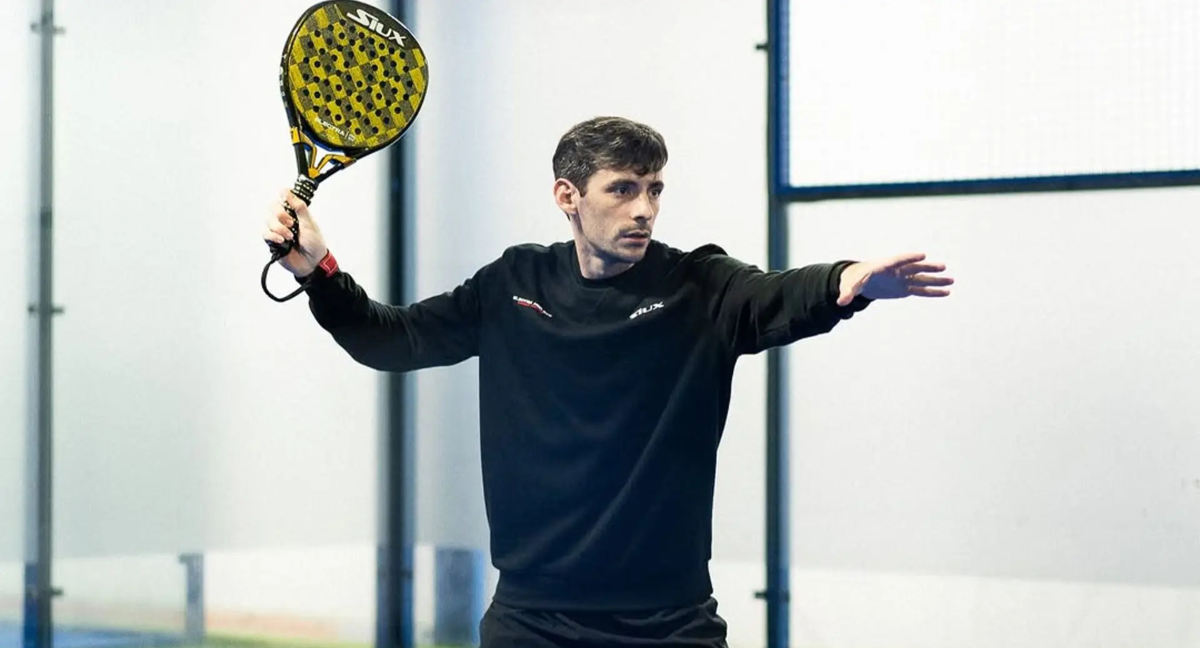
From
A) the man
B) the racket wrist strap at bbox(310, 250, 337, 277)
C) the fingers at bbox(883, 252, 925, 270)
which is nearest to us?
the fingers at bbox(883, 252, 925, 270)

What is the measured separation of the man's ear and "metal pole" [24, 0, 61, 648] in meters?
1.67

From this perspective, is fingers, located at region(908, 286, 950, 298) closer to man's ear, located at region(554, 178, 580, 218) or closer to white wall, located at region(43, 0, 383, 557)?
man's ear, located at region(554, 178, 580, 218)

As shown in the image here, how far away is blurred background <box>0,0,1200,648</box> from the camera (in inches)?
146

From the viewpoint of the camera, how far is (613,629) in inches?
99.9

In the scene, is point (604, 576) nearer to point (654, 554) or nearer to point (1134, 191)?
point (654, 554)

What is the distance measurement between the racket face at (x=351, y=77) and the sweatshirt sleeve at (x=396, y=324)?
0.24 m

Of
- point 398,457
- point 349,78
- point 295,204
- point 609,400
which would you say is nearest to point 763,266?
point 398,457

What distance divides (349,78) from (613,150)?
0.46 m

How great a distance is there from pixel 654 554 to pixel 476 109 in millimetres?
2381

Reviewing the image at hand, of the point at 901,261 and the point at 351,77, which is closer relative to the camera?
the point at 901,261

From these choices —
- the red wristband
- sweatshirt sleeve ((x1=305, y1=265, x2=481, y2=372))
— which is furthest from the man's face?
the red wristband

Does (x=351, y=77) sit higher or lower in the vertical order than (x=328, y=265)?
higher

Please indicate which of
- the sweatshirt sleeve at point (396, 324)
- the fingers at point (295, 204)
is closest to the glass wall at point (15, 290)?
the sweatshirt sleeve at point (396, 324)

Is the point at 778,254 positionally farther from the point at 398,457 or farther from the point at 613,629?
the point at 613,629
